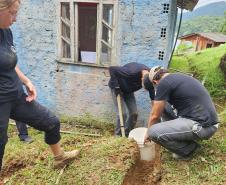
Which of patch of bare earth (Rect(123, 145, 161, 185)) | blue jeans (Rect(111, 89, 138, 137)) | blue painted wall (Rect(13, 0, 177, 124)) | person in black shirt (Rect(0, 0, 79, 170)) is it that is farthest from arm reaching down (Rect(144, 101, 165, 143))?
blue painted wall (Rect(13, 0, 177, 124))

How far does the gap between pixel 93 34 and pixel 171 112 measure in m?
2.90

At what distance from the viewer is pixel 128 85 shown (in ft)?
19.2

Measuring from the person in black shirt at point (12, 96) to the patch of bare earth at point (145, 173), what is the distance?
3.81ft

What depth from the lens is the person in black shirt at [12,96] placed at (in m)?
2.84

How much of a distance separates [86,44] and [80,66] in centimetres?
54

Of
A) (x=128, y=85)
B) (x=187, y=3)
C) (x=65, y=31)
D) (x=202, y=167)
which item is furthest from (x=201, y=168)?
(x=187, y=3)

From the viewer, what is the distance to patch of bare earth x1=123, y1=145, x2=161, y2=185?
410 centimetres

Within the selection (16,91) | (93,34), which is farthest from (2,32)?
(93,34)

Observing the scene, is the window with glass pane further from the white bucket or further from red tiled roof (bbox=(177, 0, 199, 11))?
red tiled roof (bbox=(177, 0, 199, 11))

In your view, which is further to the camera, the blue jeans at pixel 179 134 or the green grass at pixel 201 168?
the blue jeans at pixel 179 134

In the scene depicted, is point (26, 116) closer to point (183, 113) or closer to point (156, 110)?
point (156, 110)

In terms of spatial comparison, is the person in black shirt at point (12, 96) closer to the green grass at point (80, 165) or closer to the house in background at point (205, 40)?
the green grass at point (80, 165)

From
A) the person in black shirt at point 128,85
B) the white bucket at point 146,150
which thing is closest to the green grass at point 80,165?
the white bucket at point 146,150

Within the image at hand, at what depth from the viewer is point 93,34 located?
269 inches
